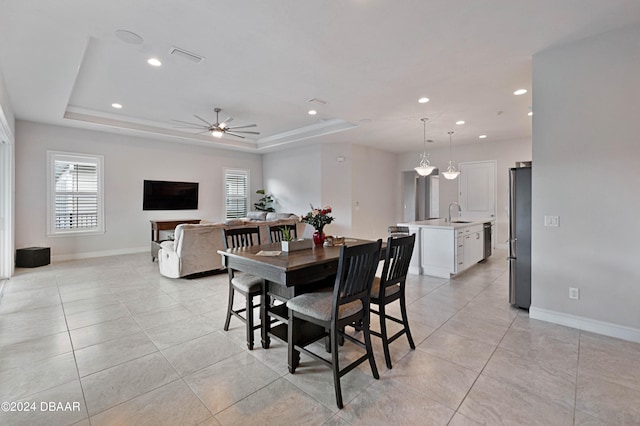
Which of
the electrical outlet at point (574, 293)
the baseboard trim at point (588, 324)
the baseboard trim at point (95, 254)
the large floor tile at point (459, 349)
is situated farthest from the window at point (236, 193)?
the electrical outlet at point (574, 293)

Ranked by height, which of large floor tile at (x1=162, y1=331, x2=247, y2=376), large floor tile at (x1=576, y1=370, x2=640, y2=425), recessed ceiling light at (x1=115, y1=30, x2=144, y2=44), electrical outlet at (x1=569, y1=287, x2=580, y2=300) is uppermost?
recessed ceiling light at (x1=115, y1=30, x2=144, y2=44)

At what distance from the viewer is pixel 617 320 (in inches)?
106

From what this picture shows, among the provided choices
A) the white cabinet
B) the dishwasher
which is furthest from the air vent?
the dishwasher

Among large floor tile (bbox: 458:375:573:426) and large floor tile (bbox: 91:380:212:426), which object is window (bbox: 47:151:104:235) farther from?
large floor tile (bbox: 458:375:573:426)

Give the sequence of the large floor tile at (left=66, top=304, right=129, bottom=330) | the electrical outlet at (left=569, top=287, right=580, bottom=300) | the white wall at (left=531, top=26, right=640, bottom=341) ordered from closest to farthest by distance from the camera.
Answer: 1. the white wall at (left=531, top=26, right=640, bottom=341)
2. the electrical outlet at (left=569, top=287, right=580, bottom=300)
3. the large floor tile at (left=66, top=304, right=129, bottom=330)

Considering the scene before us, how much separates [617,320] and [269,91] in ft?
15.6

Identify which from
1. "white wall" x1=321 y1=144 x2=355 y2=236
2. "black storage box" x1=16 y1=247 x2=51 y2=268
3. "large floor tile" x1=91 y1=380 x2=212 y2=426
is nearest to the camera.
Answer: "large floor tile" x1=91 y1=380 x2=212 y2=426

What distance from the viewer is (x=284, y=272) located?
6.63 feet

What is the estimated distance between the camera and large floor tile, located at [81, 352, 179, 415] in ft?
6.12

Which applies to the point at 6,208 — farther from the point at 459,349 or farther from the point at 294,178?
the point at 459,349

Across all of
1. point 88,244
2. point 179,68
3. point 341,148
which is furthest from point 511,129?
point 88,244

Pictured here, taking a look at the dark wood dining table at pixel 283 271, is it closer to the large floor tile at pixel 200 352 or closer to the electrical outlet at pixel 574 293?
the large floor tile at pixel 200 352

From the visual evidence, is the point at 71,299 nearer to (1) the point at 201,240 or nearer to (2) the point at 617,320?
(1) the point at 201,240

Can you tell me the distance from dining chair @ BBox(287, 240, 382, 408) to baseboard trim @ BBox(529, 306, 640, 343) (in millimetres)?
2166
